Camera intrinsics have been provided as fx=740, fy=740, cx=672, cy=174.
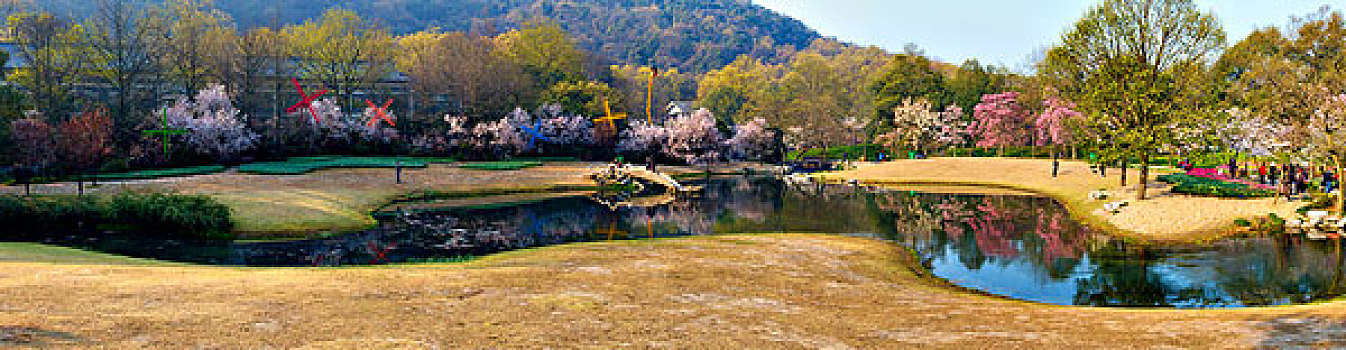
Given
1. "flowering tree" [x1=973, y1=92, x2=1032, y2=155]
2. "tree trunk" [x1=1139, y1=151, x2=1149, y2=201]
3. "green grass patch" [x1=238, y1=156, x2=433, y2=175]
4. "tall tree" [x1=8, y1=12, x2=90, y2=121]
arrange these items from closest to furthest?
"tree trunk" [x1=1139, y1=151, x2=1149, y2=201] < "green grass patch" [x1=238, y1=156, x2=433, y2=175] < "tall tree" [x1=8, y1=12, x2=90, y2=121] < "flowering tree" [x1=973, y1=92, x2=1032, y2=155]

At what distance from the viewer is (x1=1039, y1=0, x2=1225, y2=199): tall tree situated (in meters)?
41.1

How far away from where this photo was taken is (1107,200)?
4462cm

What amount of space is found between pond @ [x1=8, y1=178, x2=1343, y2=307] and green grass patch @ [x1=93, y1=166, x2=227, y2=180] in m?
26.5

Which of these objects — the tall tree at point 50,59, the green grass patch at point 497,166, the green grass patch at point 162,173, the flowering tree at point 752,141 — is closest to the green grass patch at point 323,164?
the green grass patch at point 162,173

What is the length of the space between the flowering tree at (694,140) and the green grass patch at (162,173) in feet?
165

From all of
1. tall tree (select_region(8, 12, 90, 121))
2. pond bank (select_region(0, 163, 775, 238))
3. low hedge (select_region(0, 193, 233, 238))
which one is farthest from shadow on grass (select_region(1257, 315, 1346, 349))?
tall tree (select_region(8, 12, 90, 121))

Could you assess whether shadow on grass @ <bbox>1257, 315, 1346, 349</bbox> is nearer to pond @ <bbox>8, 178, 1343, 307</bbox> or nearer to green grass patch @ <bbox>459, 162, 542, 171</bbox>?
pond @ <bbox>8, 178, 1343, 307</bbox>

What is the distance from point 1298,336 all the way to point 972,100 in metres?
105

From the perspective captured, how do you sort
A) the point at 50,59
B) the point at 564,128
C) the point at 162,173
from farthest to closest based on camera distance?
the point at 564,128 < the point at 50,59 < the point at 162,173

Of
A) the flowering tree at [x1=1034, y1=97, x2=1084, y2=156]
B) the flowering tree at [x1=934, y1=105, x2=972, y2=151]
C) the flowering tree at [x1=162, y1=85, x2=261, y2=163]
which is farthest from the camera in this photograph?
the flowering tree at [x1=934, y1=105, x2=972, y2=151]

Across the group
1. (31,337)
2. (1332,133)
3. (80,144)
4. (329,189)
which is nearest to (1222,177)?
(1332,133)

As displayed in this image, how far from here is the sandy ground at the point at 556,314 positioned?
12875 mm

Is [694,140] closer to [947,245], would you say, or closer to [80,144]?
[947,245]

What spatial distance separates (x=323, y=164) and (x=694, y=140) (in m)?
44.7
